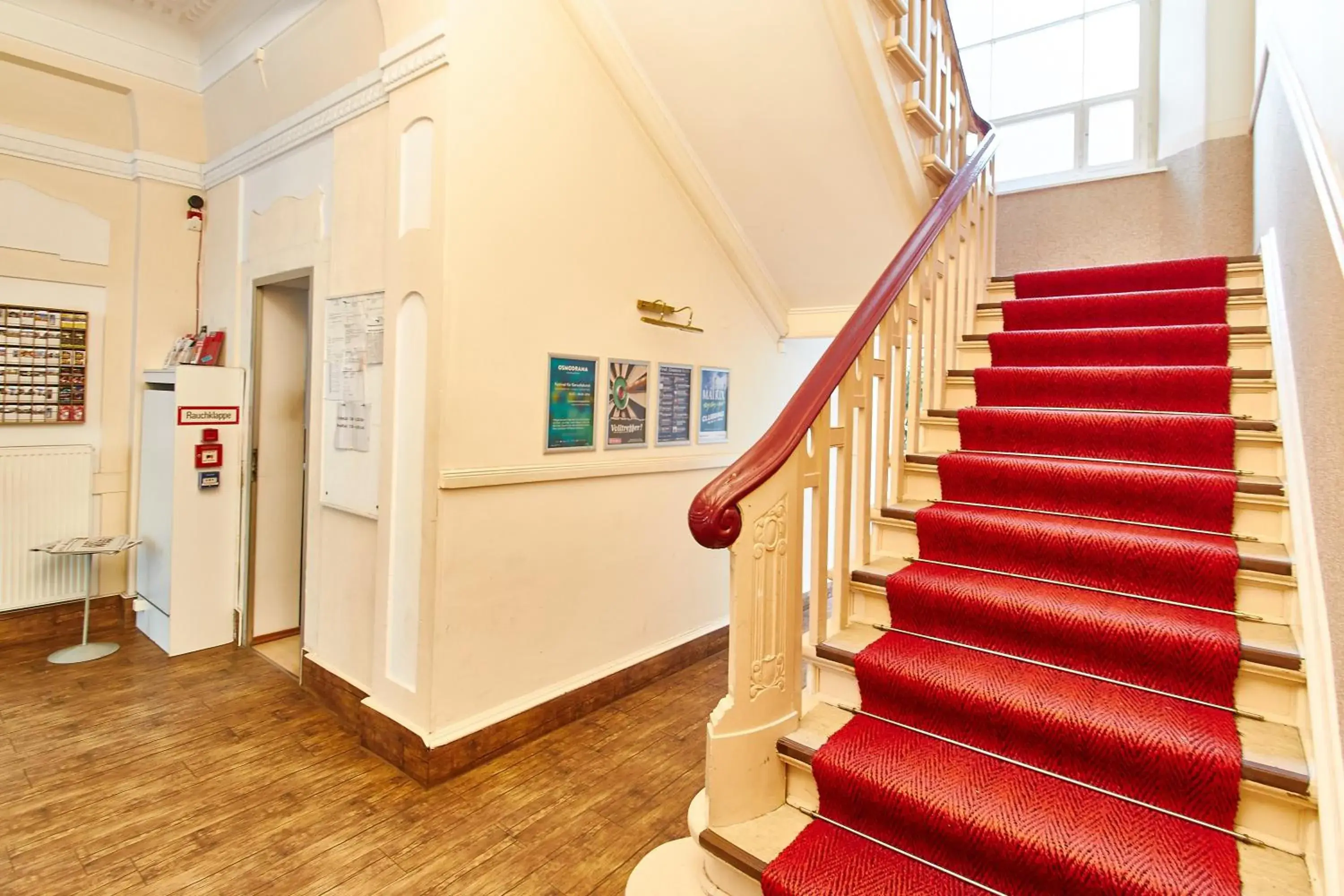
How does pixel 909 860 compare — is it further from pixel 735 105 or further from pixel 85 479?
pixel 85 479

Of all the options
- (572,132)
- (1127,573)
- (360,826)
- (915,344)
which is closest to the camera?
(1127,573)

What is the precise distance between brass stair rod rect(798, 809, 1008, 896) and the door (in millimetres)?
3082

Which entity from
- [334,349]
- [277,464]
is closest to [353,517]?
[334,349]

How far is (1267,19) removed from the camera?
9.45 ft

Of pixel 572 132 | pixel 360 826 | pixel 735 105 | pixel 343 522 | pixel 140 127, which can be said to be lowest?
pixel 360 826

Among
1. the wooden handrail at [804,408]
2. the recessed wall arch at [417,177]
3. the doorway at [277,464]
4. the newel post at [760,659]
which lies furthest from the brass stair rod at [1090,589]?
the doorway at [277,464]

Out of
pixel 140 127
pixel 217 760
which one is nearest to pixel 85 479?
pixel 140 127

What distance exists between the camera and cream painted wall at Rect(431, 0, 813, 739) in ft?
7.99

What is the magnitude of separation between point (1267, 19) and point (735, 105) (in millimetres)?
2370

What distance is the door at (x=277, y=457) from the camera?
3688mm

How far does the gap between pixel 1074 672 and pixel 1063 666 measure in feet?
0.09

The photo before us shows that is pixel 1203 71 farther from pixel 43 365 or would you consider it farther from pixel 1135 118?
pixel 43 365

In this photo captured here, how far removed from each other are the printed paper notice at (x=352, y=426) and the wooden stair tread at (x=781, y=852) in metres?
2.12

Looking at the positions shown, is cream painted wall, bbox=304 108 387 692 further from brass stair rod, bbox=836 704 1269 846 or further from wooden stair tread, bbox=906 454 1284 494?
wooden stair tread, bbox=906 454 1284 494
